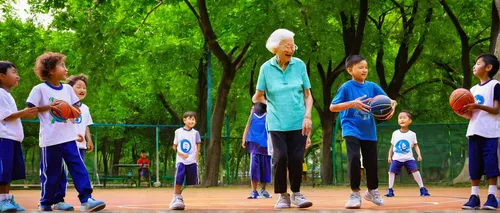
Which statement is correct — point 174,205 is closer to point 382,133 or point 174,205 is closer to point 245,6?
point 245,6

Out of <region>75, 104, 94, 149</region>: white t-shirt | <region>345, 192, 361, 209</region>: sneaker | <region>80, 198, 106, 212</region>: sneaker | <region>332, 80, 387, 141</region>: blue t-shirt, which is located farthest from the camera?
<region>75, 104, 94, 149</region>: white t-shirt

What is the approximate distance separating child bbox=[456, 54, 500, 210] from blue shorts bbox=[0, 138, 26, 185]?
5295mm

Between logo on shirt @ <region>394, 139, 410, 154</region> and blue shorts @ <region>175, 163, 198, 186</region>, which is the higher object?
logo on shirt @ <region>394, 139, 410, 154</region>

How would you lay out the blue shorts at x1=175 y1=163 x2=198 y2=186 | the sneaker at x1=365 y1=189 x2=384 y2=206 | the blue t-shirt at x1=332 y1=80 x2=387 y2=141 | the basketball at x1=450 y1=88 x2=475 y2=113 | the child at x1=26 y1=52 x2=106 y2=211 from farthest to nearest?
the blue shorts at x1=175 y1=163 x2=198 y2=186 < the sneaker at x1=365 y1=189 x2=384 y2=206 < the blue t-shirt at x1=332 y1=80 x2=387 y2=141 < the basketball at x1=450 y1=88 x2=475 y2=113 < the child at x1=26 y1=52 x2=106 y2=211

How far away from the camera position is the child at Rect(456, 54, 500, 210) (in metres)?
8.96

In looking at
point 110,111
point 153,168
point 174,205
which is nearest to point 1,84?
point 174,205

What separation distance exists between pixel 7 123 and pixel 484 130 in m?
5.65

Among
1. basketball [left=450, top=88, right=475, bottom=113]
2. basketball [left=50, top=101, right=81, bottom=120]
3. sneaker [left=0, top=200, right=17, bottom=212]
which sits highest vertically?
basketball [left=450, top=88, right=475, bottom=113]

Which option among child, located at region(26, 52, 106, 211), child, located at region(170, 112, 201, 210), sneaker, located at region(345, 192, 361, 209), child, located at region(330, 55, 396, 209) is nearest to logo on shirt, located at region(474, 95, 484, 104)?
child, located at region(330, 55, 396, 209)

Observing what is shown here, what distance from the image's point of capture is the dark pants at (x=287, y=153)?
30.2 ft

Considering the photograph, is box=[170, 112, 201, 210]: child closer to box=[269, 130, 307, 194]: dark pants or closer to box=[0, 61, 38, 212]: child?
box=[269, 130, 307, 194]: dark pants

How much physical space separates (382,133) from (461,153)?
9.35 feet

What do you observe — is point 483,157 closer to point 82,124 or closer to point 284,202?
point 284,202

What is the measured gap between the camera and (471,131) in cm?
915
